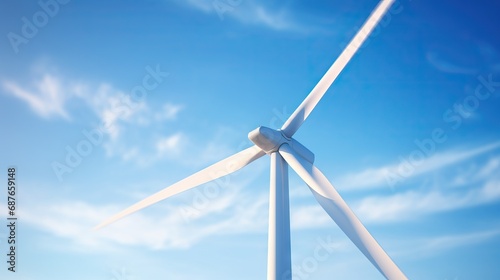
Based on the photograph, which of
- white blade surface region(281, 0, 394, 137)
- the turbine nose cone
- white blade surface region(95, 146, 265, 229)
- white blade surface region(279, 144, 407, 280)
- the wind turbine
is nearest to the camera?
white blade surface region(279, 144, 407, 280)

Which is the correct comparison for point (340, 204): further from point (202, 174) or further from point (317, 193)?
point (202, 174)

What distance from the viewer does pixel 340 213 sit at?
48.7 feet

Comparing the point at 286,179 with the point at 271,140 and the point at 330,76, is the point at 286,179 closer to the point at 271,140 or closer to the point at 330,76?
the point at 271,140

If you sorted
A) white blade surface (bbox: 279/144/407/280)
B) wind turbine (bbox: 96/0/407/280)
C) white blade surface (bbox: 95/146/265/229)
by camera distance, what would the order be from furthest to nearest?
white blade surface (bbox: 95/146/265/229)
wind turbine (bbox: 96/0/407/280)
white blade surface (bbox: 279/144/407/280)

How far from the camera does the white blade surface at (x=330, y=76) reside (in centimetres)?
1634

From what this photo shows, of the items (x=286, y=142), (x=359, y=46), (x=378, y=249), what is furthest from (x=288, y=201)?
(x=359, y=46)

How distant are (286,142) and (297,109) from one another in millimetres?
1694

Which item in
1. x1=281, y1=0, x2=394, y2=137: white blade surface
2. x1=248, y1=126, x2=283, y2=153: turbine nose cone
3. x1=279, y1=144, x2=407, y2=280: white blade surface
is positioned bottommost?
x1=279, y1=144, x2=407, y2=280: white blade surface

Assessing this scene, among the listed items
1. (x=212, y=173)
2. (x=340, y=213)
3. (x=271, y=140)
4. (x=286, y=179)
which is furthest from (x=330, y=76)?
(x=212, y=173)

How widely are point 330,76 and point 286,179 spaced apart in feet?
15.8

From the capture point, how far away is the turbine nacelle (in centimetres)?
1675

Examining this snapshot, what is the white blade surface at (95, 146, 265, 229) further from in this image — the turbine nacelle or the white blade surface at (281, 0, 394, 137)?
the white blade surface at (281, 0, 394, 137)

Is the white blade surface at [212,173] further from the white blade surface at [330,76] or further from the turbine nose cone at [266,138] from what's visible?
the white blade surface at [330,76]

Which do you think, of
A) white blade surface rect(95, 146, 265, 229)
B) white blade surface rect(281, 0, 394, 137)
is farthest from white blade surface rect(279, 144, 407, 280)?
white blade surface rect(95, 146, 265, 229)
